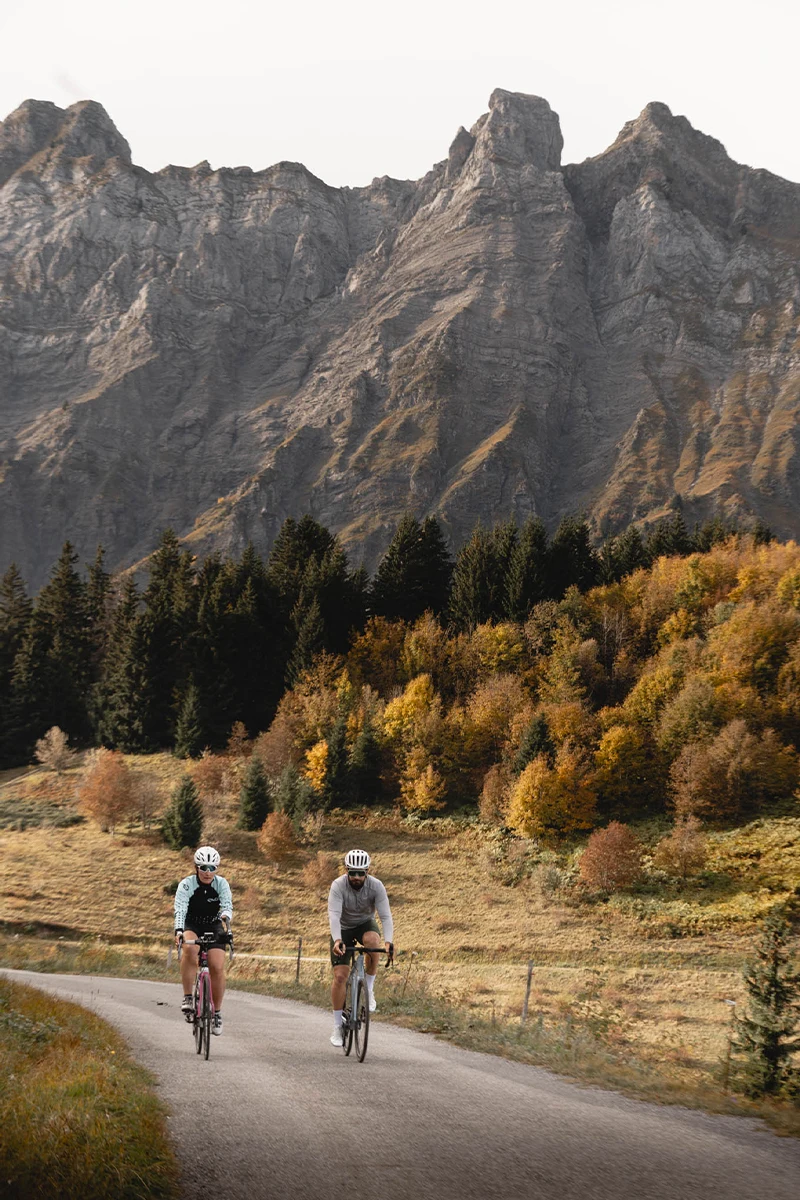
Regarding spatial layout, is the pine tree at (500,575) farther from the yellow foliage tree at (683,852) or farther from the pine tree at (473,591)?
the yellow foliage tree at (683,852)

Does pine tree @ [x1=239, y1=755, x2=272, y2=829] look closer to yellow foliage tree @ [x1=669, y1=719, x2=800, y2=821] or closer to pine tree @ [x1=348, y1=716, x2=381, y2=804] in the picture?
pine tree @ [x1=348, y1=716, x2=381, y2=804]

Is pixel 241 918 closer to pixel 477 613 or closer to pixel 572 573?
pixel 477 613

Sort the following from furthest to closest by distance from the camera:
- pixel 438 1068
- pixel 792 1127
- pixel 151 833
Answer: pixel 151 833
pixel 438 1068
pixel 792 1127

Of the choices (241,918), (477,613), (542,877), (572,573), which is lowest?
(241,918)

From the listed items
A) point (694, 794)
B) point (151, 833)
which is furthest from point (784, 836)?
point (151, 833)

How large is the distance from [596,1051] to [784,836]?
3807cm

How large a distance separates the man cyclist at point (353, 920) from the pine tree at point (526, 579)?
58.2 metres

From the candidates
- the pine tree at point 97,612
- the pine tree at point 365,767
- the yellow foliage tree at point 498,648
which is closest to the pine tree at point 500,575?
the yellow foliage tree at point 498,648

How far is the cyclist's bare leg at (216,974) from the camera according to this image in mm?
11617

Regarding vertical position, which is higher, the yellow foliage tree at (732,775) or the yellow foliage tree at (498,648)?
the yellow foliage tree at (498,648)

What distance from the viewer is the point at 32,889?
4641 cm

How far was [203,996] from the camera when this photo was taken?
38.0ft

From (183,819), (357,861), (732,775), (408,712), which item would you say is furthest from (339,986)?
(408,712)

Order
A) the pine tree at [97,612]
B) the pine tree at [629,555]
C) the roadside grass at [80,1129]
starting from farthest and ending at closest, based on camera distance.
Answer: the pine tree at [97,612], the pine tree at [629,555], the roadside grass at [80,1129]
